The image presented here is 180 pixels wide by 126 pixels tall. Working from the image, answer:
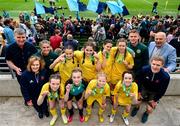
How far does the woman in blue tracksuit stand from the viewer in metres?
5.46

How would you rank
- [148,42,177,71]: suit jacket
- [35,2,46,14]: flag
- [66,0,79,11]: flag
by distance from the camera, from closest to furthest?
[148,42,177,71]: suit jacket → [66,0,79,11]: flag → [35,2,46,14]: flag

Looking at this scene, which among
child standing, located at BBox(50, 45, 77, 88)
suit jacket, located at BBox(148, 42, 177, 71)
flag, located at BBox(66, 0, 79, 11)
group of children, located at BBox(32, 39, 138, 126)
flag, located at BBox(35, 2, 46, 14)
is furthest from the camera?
flag, located at BBox(35, 2, 46, 14)

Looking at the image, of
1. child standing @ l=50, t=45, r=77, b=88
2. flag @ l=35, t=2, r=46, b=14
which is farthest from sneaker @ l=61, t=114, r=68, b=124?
flag @ l=35, t=2, r=46, b=14

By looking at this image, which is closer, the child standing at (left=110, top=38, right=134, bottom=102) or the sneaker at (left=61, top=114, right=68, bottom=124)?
the child standing at (left=110, top=38, right=134, bottom=102)

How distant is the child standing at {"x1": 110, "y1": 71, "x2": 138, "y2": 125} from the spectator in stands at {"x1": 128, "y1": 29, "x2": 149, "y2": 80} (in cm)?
48

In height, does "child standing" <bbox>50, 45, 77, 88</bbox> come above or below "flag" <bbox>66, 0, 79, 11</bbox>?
below

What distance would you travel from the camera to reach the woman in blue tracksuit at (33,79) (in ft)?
17.9

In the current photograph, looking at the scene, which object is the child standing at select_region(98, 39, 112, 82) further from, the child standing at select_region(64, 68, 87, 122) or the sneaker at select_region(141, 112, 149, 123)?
the sneaker at select_region(141, 112, 149, 123)

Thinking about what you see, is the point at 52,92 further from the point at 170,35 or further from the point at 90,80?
the point at 170,35

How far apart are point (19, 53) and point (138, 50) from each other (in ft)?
8.72

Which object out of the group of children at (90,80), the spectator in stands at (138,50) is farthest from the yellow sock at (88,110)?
the spectator in stands at (138,50)

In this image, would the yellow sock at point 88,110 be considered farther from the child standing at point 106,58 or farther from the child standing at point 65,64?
the child standing at point 106,58

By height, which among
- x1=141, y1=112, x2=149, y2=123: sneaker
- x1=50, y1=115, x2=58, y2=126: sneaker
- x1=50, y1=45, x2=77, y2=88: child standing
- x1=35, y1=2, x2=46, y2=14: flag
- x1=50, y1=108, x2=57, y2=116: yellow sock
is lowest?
x1=50, y1=115, x2=58, y2=126: sneaker

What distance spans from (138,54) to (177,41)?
358 centimetres
